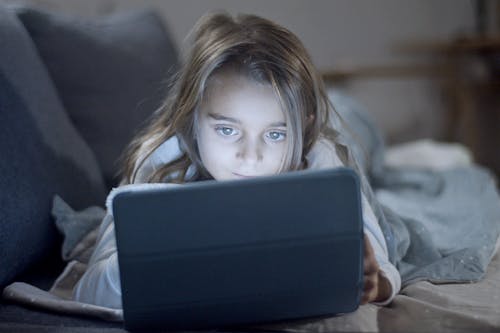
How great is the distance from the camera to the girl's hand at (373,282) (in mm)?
803

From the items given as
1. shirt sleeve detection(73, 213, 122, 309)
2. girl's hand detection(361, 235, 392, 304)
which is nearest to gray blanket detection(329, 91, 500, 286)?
girl's hand detection(361, 235, 392, 304)

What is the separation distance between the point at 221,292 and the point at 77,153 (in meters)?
0.61

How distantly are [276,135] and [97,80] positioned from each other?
2.39ft

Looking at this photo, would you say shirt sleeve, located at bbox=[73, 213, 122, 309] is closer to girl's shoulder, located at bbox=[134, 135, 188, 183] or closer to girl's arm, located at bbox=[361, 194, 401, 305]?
girl's shoulder, located at bbox=[134, 135, 188, 183]

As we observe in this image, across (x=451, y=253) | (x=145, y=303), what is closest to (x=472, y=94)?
(x=451, y=253)

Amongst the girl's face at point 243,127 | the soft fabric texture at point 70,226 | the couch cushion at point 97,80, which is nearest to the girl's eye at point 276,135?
the girl's face at point 243,127

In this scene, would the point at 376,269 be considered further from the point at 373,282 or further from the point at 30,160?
the point at 30,160

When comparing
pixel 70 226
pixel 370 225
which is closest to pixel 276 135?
pixel 370 225

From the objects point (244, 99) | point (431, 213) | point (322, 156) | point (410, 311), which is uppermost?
point (244, 99)

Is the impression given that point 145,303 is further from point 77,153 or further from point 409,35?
point 409,35

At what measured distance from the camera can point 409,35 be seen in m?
3.17

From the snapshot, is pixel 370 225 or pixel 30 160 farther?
pixel 30 160

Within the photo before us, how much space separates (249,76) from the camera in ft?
2.79

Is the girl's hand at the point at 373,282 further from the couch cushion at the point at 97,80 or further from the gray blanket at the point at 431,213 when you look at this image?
the couch cushion at the point at 97,80
